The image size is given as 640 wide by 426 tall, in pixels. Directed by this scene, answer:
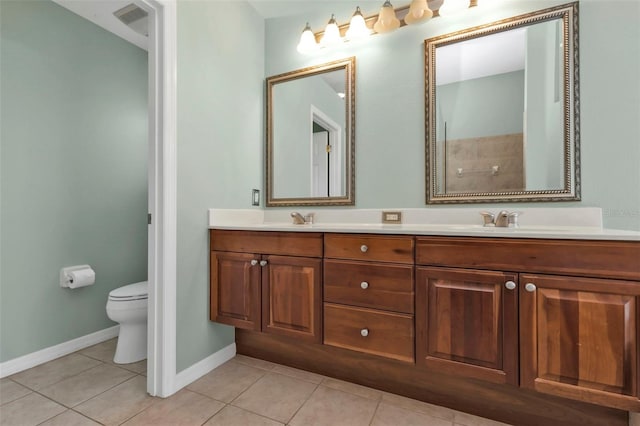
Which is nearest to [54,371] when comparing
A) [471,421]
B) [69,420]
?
[69,420]

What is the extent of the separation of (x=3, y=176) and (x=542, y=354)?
2.72 meters

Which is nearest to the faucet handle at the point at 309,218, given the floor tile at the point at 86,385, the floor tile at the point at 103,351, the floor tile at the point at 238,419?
the floor tile at the point at 238,419

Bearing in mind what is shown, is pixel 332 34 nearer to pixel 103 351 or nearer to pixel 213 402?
pixel 213 402

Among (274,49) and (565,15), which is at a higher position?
(274,49)

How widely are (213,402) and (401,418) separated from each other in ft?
2.81

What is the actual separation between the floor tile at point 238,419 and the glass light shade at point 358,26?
2.10 m

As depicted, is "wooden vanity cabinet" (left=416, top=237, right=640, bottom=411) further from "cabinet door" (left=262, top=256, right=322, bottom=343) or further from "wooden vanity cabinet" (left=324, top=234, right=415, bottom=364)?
"cabinet door" (left=262, top=256, right=322, bottom=343)

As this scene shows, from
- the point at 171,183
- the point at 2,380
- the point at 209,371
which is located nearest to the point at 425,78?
the point at 171,183

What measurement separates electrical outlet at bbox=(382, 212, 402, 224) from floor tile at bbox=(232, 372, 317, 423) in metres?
0.98

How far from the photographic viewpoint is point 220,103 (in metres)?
1.73

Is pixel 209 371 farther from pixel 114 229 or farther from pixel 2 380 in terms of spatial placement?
pixel 114 229

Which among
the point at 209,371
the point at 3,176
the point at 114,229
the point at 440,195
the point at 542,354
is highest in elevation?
the point at 3,176

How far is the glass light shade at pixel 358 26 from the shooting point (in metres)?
1.71

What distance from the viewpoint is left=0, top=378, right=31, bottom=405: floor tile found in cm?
134
